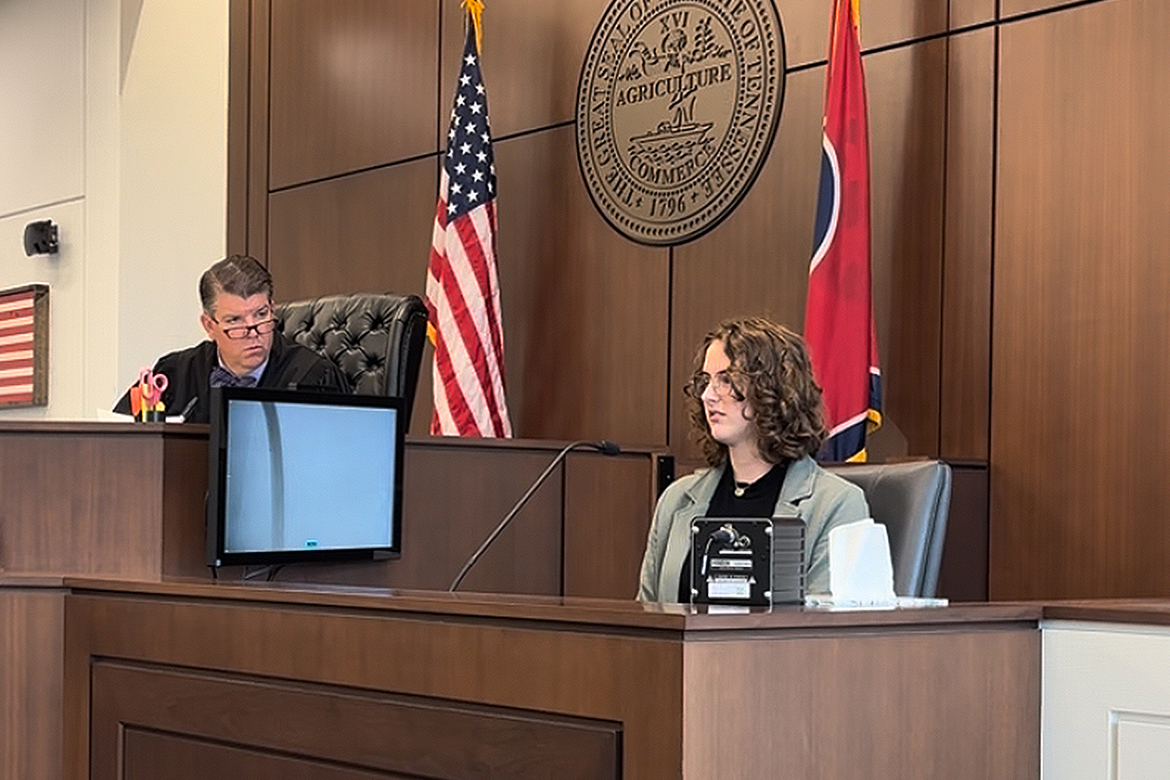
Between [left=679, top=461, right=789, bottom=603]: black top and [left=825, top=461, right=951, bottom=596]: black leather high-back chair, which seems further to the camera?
[left=679, top=461, right=789, bottom=603]: black top

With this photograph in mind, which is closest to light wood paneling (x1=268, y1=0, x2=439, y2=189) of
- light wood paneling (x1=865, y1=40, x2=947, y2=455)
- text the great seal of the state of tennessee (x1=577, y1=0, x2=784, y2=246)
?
text the great seal of the state of tennessee (x1=577, y1=0, x2=784, y2=246)

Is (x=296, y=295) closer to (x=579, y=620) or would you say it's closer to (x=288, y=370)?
(x=288, y=370)

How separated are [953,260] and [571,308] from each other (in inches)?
60.8

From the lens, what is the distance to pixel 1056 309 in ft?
13.8

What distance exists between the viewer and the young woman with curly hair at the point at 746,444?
346 centimetres

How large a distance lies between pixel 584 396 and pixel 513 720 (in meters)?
3.25

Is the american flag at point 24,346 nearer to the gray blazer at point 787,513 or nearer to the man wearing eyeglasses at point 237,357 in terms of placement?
the man wearing eyeglasses at point 237,357

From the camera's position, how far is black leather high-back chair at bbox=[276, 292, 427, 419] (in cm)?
448

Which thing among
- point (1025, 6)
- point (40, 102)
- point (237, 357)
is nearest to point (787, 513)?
point (237, 357)

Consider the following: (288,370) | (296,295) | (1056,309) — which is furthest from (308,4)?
(1056,309)

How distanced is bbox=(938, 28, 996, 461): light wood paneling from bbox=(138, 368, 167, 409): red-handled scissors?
6.07 ft

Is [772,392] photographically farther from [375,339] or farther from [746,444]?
[375,339]

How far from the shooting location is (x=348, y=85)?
680 cm

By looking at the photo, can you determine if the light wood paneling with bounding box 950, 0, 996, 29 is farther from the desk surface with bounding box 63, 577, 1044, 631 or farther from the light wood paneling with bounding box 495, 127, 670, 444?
the desk surface with bounding box 63, 577, 1044, 631
